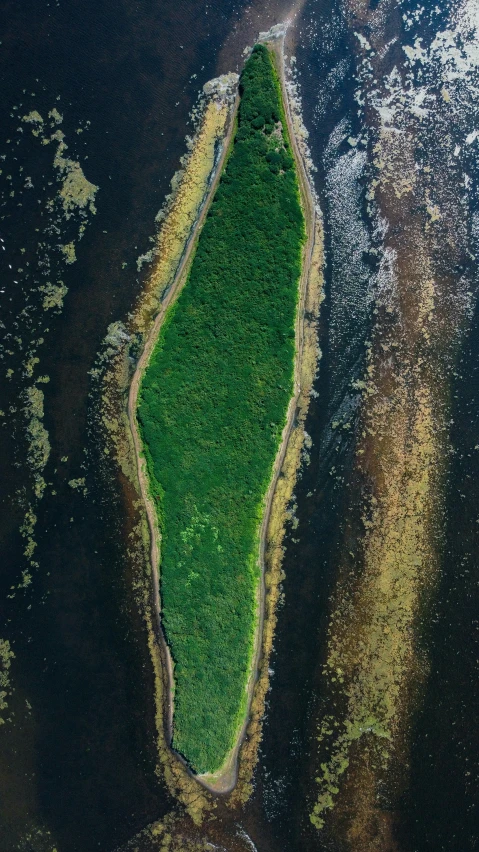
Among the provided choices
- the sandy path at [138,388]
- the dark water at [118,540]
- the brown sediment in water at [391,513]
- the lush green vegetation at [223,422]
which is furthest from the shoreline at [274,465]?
the brown sediment in water at [391,513]

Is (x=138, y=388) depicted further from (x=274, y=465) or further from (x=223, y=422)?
(x=274, y=465)

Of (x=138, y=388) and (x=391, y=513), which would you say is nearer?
(x=138, y=388)

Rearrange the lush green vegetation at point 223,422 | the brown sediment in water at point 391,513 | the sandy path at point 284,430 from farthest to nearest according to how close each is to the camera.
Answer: the brown sediment in water at point 391,513
the sandy path at point 284,430
the lush green vegetation at point 223,422

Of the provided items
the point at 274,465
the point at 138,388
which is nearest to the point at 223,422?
the point at 274,465

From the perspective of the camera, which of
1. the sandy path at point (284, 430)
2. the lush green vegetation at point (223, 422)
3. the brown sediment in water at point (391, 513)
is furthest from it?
the brown sediment in water at point (391, 513)

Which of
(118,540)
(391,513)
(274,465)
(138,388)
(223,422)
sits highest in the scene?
(138,388)

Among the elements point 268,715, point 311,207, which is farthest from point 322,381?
point 268,715

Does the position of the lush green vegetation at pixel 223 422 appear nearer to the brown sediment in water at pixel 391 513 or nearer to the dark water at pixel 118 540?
the dark water at pixel 118 540

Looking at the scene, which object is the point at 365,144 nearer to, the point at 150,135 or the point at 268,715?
the point at 150,135
